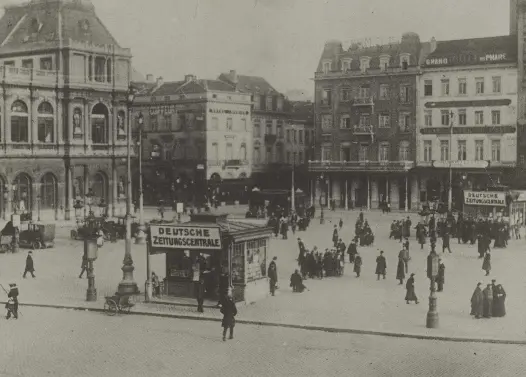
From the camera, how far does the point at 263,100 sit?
76875mm

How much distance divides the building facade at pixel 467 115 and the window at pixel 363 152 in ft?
16.1

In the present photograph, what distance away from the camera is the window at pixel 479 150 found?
200 ft

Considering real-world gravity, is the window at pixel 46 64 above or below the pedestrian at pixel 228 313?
above

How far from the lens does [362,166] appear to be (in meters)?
65.9

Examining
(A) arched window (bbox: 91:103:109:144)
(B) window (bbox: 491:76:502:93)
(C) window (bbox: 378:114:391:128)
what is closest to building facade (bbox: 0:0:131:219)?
(A) arched window (bbox: 91:103:109:144)

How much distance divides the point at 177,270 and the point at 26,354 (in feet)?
25.3

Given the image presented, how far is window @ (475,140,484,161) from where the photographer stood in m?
60.9

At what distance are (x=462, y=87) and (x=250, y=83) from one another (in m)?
25.2

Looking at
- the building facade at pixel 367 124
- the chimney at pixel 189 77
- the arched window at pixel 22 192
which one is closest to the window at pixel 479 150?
the building facade at pixel 367 124

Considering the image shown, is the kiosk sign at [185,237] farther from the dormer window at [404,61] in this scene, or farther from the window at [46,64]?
the dormer window at [404,61]

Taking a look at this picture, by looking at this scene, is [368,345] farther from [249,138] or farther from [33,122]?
[249,138]

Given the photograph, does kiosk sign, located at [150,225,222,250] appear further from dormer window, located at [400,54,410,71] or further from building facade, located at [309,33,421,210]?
dormer window, located at [400,54,410,71]

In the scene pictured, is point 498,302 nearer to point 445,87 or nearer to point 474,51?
point 474,51

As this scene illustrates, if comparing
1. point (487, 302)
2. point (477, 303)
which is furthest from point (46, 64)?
point (487, 302)
